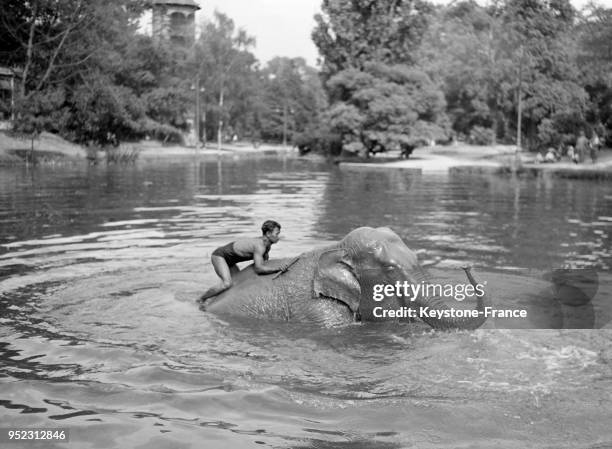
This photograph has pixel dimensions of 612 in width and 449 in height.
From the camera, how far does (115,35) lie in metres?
63.6

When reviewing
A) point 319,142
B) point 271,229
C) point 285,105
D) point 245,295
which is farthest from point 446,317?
point 285,105

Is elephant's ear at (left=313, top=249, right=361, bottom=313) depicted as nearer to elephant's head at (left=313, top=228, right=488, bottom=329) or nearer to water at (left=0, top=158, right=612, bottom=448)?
elephant's head at (left=313, top=228, right=488, bottom=329)

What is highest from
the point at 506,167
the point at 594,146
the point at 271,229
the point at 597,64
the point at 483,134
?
the point at 597,64

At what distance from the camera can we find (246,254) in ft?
31.9

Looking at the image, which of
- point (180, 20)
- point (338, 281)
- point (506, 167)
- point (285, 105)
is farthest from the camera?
point (285, 105)

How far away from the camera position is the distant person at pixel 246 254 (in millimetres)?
9375

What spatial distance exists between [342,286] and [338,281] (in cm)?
8

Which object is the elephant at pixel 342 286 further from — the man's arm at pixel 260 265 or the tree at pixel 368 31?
the tree at pixel 368 31

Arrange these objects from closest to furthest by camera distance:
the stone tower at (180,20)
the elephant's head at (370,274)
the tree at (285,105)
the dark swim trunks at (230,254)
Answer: the elephant's head at (370,274) < the dark swim trunks at (230,254) < the stone tower at (180,20) < the tree at (285,105)

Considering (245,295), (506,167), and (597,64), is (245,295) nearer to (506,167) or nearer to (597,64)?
(506,167)

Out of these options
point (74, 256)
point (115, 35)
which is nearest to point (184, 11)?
point (115, 35)

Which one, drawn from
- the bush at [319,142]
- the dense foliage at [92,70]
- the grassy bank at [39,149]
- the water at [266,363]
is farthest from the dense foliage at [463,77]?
the water at [266,363]

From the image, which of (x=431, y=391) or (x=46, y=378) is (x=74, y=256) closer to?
(x=46, y=378)

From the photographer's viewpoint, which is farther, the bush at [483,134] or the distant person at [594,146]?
the bush at [483,134]
